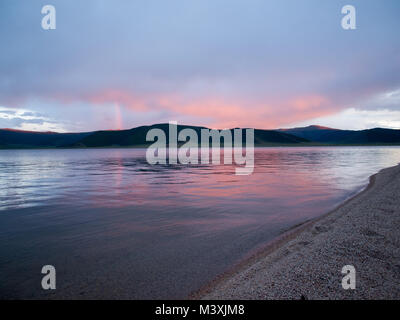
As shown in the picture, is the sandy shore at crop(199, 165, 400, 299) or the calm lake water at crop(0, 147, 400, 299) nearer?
the sandy shore at crop(199, 165, 400, 299)

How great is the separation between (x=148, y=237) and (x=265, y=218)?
5002mm

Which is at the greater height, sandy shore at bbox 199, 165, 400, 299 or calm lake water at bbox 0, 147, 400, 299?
sandy shore at bbox 199, 165, 400, 299

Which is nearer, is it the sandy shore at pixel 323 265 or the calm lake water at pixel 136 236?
the sandy shore at pixel 323 265

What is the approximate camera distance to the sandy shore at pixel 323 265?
4.30 m

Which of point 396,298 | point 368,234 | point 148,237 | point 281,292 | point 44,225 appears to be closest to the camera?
point 396,298

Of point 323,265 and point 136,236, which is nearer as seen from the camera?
point 323,265

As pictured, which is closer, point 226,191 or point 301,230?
point 301,230

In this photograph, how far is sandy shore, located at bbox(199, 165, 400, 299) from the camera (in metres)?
4.30

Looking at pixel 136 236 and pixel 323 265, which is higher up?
pixel 323 265

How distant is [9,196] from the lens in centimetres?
1557

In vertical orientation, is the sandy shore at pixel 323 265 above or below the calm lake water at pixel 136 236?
above

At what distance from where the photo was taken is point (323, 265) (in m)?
5.19
